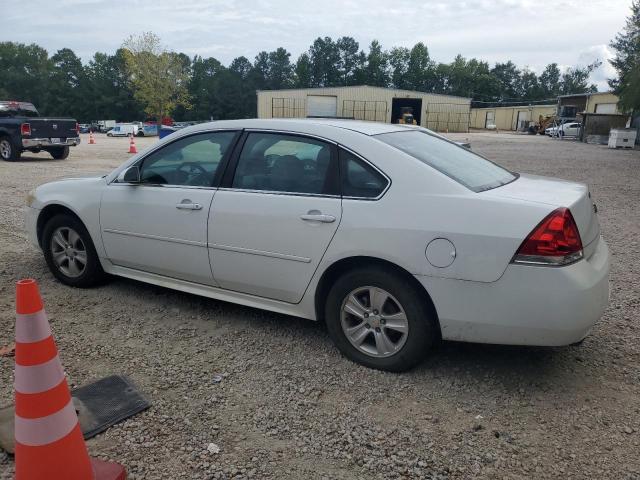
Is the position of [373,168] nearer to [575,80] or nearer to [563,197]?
[563,197]

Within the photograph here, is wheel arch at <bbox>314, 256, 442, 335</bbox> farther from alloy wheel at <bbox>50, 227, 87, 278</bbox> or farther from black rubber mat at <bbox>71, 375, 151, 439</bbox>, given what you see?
alloy wheel at <bbox>50, 227, 87, 278</bbox>

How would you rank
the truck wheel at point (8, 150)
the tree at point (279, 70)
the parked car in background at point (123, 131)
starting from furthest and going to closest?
the tree at point (279, 70), the parked car in background at point (123, 131), the truck wheel at point (8, 150)

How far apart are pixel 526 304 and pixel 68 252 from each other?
151 inches

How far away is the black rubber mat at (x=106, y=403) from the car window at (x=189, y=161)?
5.04 feet

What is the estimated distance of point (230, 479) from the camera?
238cm

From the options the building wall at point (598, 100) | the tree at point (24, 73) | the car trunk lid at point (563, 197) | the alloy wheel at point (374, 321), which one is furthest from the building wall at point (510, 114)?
the tree at point (24, 73)

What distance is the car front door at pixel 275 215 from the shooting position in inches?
132

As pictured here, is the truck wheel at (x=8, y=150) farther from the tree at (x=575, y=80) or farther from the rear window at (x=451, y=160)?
the tree at (x=575, y=80)

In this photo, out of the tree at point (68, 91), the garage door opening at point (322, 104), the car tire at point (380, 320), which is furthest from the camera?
the tree at point (68, 91)

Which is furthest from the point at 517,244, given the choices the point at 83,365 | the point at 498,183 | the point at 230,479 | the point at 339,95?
the point at 339,95

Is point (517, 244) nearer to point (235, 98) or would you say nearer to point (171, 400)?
point (171, 400)

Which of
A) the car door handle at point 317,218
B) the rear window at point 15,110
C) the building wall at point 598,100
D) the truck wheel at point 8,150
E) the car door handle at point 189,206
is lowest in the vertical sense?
the truck wheel at point 8,150

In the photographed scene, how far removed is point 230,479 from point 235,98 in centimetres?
10121

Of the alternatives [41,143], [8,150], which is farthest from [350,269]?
[8,150]
